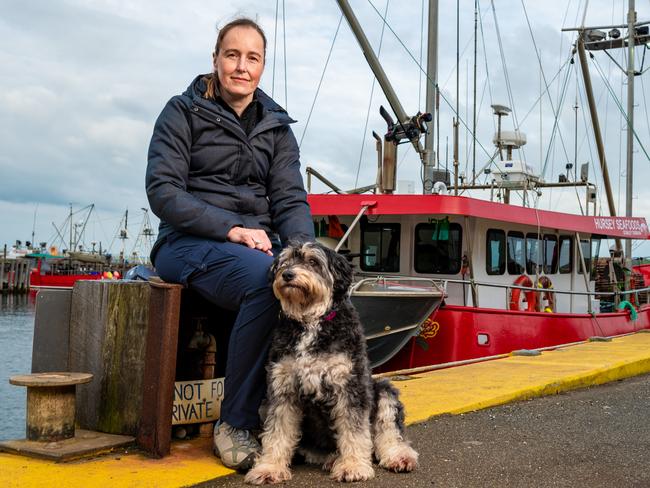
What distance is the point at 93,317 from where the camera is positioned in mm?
4273

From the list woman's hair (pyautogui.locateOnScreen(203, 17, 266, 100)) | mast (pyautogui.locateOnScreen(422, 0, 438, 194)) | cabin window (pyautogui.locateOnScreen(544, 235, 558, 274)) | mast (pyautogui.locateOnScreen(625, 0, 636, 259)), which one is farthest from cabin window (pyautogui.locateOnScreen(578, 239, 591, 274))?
woman's hair (pyautogui.locateOnScreen(203, 17, 266, 100))

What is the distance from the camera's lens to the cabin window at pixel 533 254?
13531mm

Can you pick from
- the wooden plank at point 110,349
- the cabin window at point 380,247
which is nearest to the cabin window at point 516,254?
the cabin window at point 380,247

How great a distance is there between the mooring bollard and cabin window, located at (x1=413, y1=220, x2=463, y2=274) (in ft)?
28.3

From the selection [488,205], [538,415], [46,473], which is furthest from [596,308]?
[46,473]

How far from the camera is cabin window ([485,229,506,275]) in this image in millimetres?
12430

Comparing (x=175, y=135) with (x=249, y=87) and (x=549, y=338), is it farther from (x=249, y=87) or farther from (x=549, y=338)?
(x=549, y=338)

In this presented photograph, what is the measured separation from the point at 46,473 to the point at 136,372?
0.72 m

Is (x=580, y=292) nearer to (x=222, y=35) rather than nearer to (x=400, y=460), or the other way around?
(x=400, y=460)

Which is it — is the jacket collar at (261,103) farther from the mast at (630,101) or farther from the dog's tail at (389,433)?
the mast at (630,101)

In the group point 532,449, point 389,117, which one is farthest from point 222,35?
point 389,117

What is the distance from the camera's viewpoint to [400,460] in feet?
12.3

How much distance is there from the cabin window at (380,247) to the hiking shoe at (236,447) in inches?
339

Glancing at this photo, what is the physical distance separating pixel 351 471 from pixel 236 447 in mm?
584
